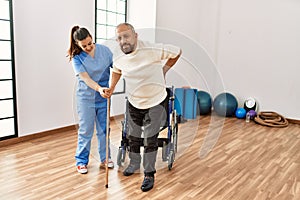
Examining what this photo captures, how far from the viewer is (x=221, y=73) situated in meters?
5.38

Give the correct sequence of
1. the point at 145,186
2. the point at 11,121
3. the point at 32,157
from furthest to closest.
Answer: the point at 11,121 → the point at 32,157 → the point at 145,186

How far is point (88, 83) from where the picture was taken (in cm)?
232

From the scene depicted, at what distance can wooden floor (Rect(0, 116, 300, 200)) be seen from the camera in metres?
2.21

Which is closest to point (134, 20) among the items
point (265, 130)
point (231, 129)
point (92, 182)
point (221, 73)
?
point (221, 73)

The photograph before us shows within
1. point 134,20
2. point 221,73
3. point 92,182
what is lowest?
point 92,182

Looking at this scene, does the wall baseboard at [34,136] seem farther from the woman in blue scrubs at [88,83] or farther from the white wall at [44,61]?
the woman in blue scrubs at [88,83]

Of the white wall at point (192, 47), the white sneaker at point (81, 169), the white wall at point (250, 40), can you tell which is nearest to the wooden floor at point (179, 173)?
the white sneaker at point (81, 169)

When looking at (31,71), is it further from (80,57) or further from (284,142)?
(284,142)

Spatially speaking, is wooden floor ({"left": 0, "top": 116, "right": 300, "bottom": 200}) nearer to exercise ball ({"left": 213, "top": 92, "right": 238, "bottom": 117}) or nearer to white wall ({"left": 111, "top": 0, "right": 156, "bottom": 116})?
exercise ball ({"left": 213, "top": 92, "right": 238, "bottom": 117})

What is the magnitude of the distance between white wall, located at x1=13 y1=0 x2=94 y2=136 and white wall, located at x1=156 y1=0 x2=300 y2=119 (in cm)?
161

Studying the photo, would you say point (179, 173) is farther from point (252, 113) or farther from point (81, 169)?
point (252, 113)

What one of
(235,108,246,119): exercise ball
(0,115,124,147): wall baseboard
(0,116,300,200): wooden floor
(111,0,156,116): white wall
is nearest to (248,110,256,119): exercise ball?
(235,108,246,119): exercise ball

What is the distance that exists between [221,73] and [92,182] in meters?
3.66

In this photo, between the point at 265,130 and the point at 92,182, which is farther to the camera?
the point at 265,130
